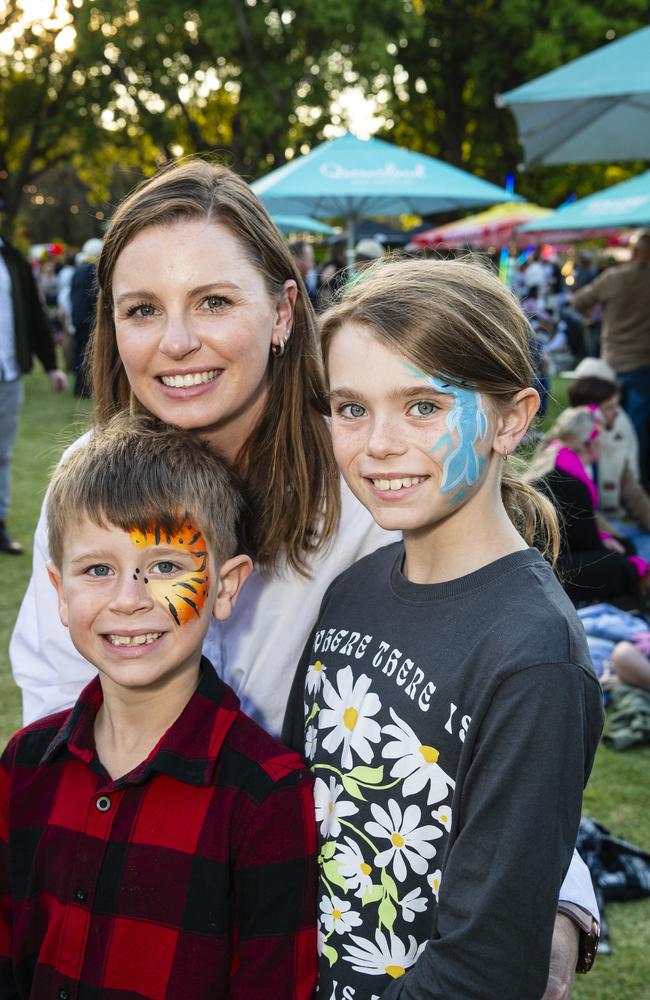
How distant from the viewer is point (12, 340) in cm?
643

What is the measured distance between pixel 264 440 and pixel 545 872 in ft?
3.78

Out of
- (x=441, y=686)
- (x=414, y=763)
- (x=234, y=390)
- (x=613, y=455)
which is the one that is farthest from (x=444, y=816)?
(x=613, y=455)

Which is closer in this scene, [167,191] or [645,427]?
[167,191]

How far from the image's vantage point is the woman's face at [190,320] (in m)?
1.90

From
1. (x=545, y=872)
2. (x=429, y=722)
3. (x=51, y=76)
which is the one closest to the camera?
(x=545, y=872)

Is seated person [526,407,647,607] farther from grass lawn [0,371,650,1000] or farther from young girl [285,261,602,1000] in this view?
young girl [285,261,602,1000]

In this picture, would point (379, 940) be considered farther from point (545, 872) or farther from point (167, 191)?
point (167, 191)

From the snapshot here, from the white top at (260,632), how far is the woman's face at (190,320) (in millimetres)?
252

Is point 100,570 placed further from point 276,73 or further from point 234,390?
point 276,73

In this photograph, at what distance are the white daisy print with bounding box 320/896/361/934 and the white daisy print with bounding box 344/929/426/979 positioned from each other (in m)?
0.02

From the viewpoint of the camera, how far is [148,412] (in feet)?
6.89

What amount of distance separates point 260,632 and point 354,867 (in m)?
0.59

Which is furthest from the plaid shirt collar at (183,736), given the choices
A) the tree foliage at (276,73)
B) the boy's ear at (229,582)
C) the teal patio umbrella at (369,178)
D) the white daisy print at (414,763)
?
the tree foliage at (276,73)

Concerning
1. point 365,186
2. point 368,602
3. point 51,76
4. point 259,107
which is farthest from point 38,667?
point 51,76
